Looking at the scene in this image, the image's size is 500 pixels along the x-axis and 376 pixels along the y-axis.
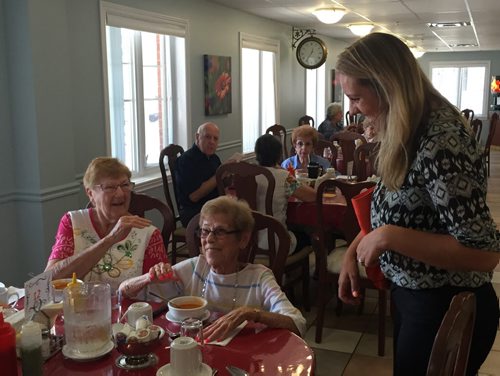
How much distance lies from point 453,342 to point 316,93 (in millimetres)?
9735

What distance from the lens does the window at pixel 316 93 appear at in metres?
10.0

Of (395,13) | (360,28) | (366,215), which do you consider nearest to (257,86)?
(360,28)

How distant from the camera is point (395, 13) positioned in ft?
22.5

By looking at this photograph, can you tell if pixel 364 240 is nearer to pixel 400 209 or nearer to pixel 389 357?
pixel 400 209

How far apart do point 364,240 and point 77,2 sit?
3199 mm

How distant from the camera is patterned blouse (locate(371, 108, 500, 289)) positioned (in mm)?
1274

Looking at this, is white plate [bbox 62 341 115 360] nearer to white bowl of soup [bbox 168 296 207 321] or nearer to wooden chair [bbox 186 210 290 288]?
white bowl of soup [bbox 168 296 207 321]

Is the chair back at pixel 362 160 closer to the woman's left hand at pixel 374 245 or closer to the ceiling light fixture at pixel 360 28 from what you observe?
the ceiling light fixture at pixel 360 28

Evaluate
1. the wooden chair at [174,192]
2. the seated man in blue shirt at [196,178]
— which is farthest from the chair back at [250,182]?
the wooden chair at [174,192]

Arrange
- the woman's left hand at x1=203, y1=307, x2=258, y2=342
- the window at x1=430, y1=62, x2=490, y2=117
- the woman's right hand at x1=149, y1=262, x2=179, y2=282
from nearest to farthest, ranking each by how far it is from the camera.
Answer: the woman's left hand at x1=203, y1=307, x2=258, y2=342 → the woman's right hand at x1=149, y1=262, x2=179, y2=282 → the window at x1=430, y1=62, x2=490, y2=117

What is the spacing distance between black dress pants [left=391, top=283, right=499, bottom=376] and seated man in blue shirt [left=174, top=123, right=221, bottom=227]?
8.49 ft

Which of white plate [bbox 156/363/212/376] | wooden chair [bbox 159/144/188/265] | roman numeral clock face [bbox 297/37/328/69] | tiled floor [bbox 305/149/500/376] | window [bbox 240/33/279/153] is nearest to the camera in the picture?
white plate [bbox 156/363/212/376]

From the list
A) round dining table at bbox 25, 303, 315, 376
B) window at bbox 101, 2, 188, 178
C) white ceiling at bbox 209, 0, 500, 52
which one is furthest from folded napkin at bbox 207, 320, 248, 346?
white ceiling at bbox 209, 0, 500, 52

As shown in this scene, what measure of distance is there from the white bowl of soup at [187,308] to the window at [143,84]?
285 centimetres
